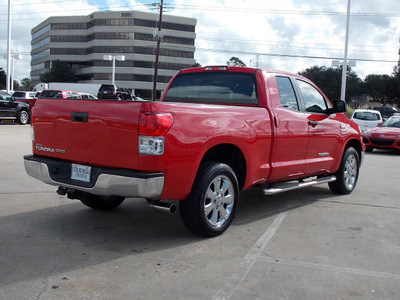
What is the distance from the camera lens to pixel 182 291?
10.7 feet

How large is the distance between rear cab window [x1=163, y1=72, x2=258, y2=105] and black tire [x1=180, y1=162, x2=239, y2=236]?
126cm

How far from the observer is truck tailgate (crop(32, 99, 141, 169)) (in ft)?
12.8

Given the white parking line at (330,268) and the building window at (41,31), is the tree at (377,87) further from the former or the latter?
the white parking line at (330,268)

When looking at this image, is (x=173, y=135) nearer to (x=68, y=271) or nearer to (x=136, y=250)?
(x=136, y=250)

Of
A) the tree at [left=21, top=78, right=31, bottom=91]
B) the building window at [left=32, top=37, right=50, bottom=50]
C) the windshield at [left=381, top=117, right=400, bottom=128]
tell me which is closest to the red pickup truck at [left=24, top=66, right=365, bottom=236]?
the windshield at [left=381, top=117, right=400, bottom=128]

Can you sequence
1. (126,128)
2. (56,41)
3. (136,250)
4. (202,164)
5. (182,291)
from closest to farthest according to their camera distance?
1. (182,291)
2. (126,128)
3. (136,250)
4. (202,164)
5. (56,41)

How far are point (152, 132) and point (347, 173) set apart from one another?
4.52 m

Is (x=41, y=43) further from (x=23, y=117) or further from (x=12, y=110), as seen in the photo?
(x=12, y=110)

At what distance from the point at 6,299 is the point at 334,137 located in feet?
16.9

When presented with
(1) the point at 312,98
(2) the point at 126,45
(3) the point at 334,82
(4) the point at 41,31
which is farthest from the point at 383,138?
(4) the point at 41,31

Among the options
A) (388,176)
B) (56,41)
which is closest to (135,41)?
(56,41)

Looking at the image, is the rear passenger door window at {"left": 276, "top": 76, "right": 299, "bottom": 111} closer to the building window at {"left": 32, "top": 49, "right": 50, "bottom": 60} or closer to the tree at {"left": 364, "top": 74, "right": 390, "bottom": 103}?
the tree at {"left": 364, "top": 74, "right": 390, "bottom": 103}

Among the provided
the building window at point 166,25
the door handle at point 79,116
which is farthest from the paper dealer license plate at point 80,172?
the building window at point 166,25

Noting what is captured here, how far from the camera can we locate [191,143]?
4098mm
